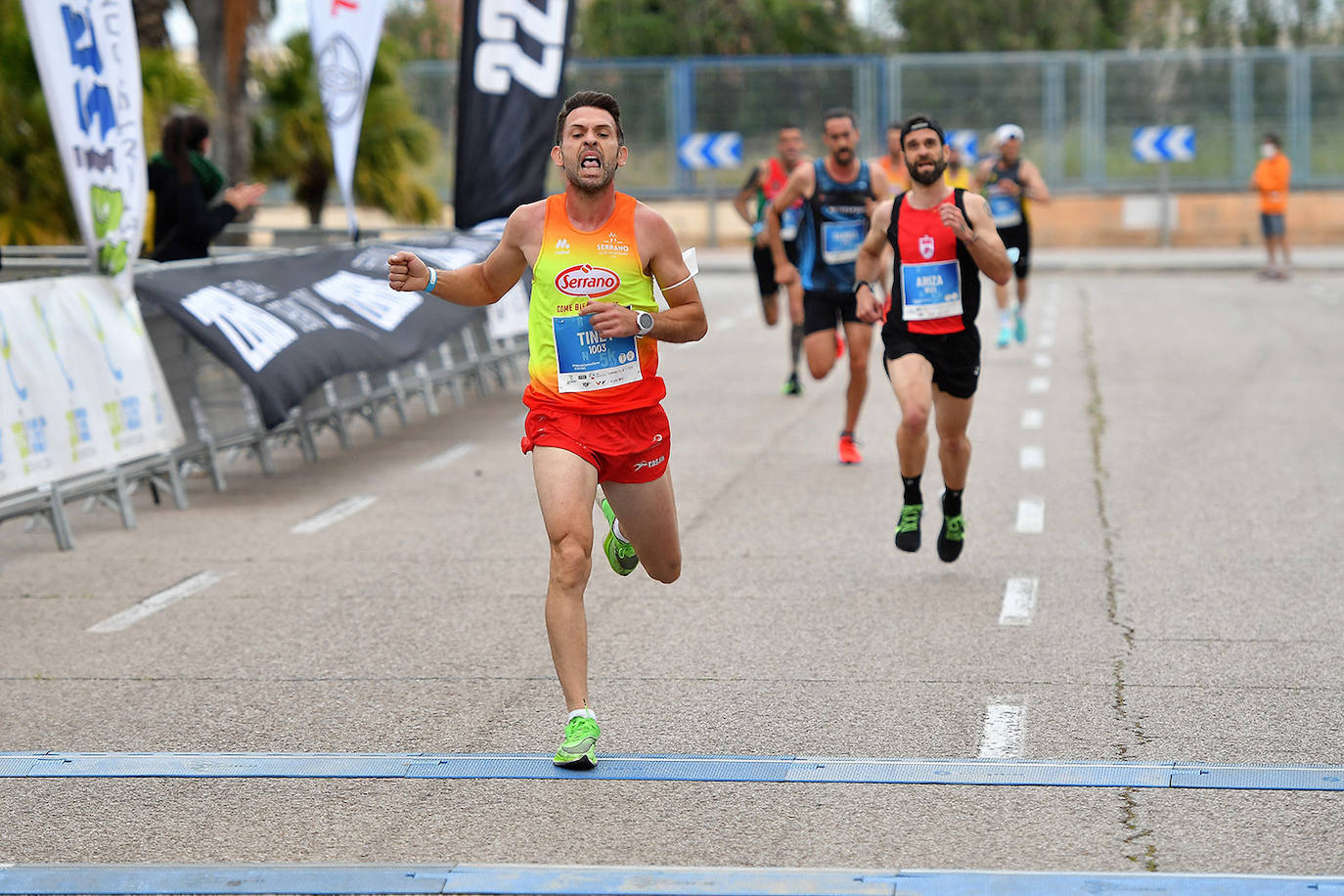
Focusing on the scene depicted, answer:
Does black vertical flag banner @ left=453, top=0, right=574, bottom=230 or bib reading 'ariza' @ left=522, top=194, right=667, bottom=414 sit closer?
bib reading 'ariza' @ left=522, top=194, right=667, bottom=414

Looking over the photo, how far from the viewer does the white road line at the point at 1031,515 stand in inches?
358

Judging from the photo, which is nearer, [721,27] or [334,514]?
[334,514]

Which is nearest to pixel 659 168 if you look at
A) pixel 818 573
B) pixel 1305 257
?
pixel 1305 257

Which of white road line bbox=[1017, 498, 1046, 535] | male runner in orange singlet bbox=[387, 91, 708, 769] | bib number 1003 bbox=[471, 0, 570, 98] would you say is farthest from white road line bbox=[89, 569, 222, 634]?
bib number 1003 bbox=[471, 0, 570, 98]

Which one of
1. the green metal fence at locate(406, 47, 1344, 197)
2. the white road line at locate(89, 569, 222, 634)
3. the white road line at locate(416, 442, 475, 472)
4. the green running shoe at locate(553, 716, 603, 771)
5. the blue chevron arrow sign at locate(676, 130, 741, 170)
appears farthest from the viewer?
the blue chevron arrow sign at locate(676, 130, 741, 170)

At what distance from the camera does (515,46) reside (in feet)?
43.2

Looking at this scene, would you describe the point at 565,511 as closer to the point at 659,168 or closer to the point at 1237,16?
the point at 659,168

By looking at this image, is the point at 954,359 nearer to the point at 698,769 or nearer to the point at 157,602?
the point at 698,769

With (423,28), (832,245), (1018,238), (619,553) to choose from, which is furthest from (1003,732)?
(423,28)

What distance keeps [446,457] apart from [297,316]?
5.44ft

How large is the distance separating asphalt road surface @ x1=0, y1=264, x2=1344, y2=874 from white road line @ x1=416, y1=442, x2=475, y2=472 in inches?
1.8

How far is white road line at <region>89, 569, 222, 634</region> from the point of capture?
7.54 meters

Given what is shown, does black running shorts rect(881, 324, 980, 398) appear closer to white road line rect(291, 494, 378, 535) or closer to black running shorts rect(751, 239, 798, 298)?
white road line rect(291, 494, 378, 535)

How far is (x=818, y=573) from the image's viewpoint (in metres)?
8.19
